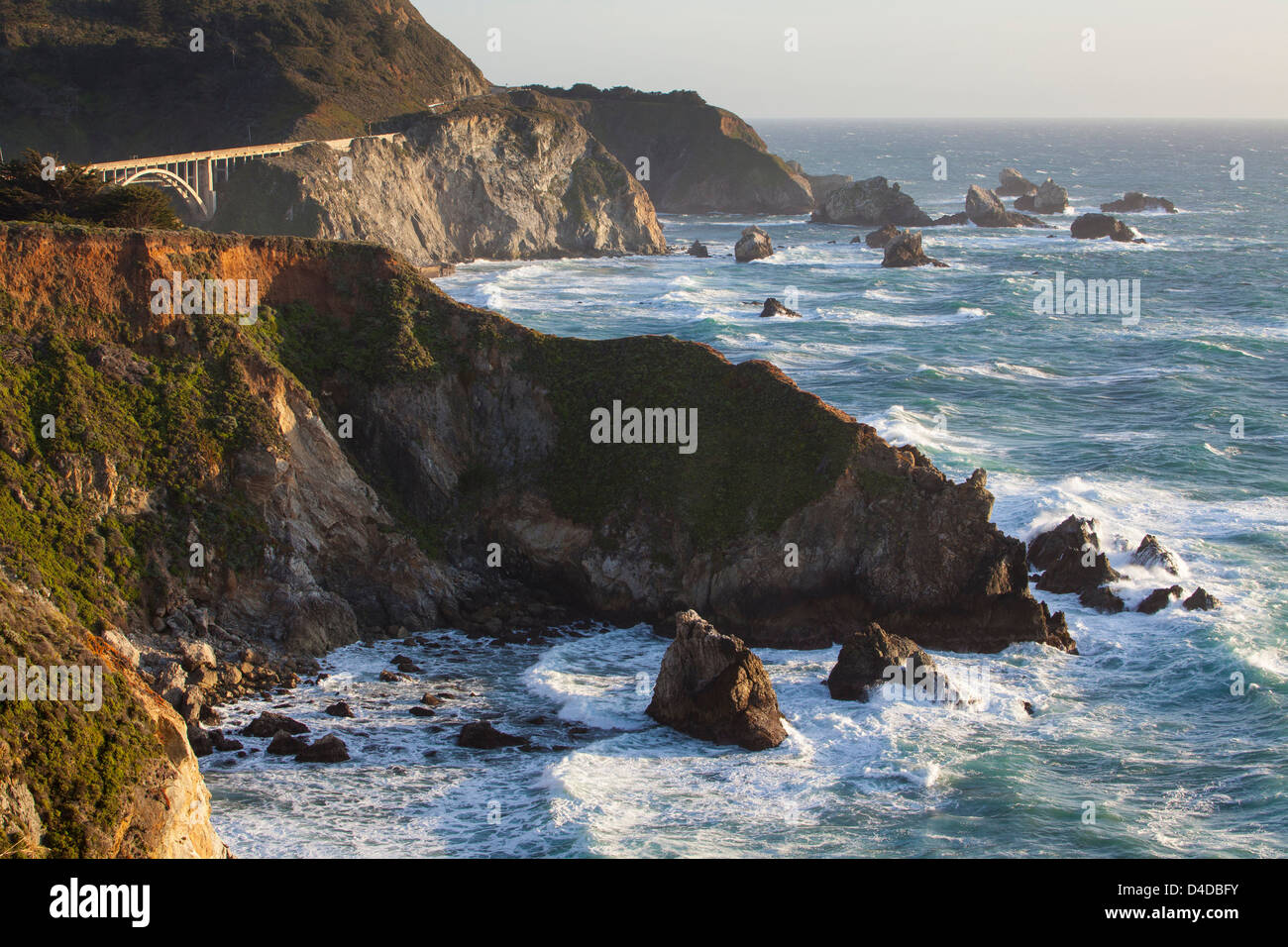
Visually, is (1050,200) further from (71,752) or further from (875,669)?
(71,752)

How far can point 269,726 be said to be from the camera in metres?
27.3

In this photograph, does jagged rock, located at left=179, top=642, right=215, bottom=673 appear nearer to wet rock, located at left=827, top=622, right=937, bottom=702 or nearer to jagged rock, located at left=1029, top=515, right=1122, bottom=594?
wet rock, located at left=827, top=622, right=937, bottom=702

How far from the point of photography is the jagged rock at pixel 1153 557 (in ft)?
128

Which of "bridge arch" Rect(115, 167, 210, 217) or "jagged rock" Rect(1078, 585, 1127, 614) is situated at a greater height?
"bridge arch" Rect(115, 167, 210, 217)

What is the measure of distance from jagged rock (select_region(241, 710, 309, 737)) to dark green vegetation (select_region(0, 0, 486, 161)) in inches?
3014

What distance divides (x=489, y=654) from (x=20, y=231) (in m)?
17.0

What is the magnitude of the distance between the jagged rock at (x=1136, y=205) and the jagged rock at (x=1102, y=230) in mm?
27519

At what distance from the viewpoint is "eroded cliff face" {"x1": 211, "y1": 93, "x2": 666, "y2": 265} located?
277 feet

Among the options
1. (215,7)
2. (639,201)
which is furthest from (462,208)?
(215,7)

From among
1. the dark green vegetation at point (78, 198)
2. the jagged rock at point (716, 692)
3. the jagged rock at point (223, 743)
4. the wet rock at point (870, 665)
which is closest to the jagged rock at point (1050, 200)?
the dark green vegetation at point (78, 198)

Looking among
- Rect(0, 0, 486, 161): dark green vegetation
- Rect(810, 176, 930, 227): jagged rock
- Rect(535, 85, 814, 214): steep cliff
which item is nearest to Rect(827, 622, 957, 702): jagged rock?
Rect(0, 0, 486, 161): dark green vegetation

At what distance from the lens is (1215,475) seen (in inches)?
1957

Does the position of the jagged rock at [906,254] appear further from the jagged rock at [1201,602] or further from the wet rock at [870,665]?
the wet rock at [870,665]

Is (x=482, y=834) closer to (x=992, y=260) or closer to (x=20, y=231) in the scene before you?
(x=20, y=231)
